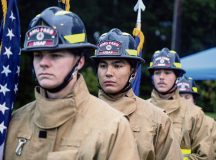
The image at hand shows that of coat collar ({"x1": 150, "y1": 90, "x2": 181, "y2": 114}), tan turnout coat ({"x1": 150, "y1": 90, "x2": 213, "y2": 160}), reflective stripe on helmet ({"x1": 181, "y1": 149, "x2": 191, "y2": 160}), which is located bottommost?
reflective stripe on helmet ({"x1": 181, "y1": 149, "x2": 191, "y2": 160})

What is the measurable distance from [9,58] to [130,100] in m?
1.99

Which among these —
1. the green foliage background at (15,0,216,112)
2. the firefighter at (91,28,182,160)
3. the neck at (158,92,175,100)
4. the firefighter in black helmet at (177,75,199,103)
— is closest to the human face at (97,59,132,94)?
the firefighter at (91,28,182,160)

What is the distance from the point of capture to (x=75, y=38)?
4.36 metres

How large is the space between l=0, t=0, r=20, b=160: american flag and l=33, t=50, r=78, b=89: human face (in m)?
0.59

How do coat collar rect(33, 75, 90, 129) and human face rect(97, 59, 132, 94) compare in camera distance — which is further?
human face rect(97, 59, 132, 94)

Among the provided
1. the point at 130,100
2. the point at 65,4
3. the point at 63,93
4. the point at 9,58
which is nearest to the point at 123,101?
the point at 130,100

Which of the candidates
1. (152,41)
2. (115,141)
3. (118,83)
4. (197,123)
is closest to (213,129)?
(197,123)

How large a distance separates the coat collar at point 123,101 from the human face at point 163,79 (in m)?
2.26

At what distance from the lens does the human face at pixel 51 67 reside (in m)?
4.23

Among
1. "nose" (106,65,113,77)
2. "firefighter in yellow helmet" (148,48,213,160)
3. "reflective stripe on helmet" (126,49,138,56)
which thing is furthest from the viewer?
"firefighter in yellow helmet" (148,48,213,160)

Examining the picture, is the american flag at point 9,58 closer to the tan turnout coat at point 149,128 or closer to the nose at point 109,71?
the nose at point 109,71

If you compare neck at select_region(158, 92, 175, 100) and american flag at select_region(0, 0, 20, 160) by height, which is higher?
american flag at select_region(0, 0, 20, 160)

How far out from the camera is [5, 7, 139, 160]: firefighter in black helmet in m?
4.19

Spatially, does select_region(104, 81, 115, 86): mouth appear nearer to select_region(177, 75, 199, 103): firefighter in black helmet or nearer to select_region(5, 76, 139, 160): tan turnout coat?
select_region(5, 76, 139, 160): tan turnout coat
